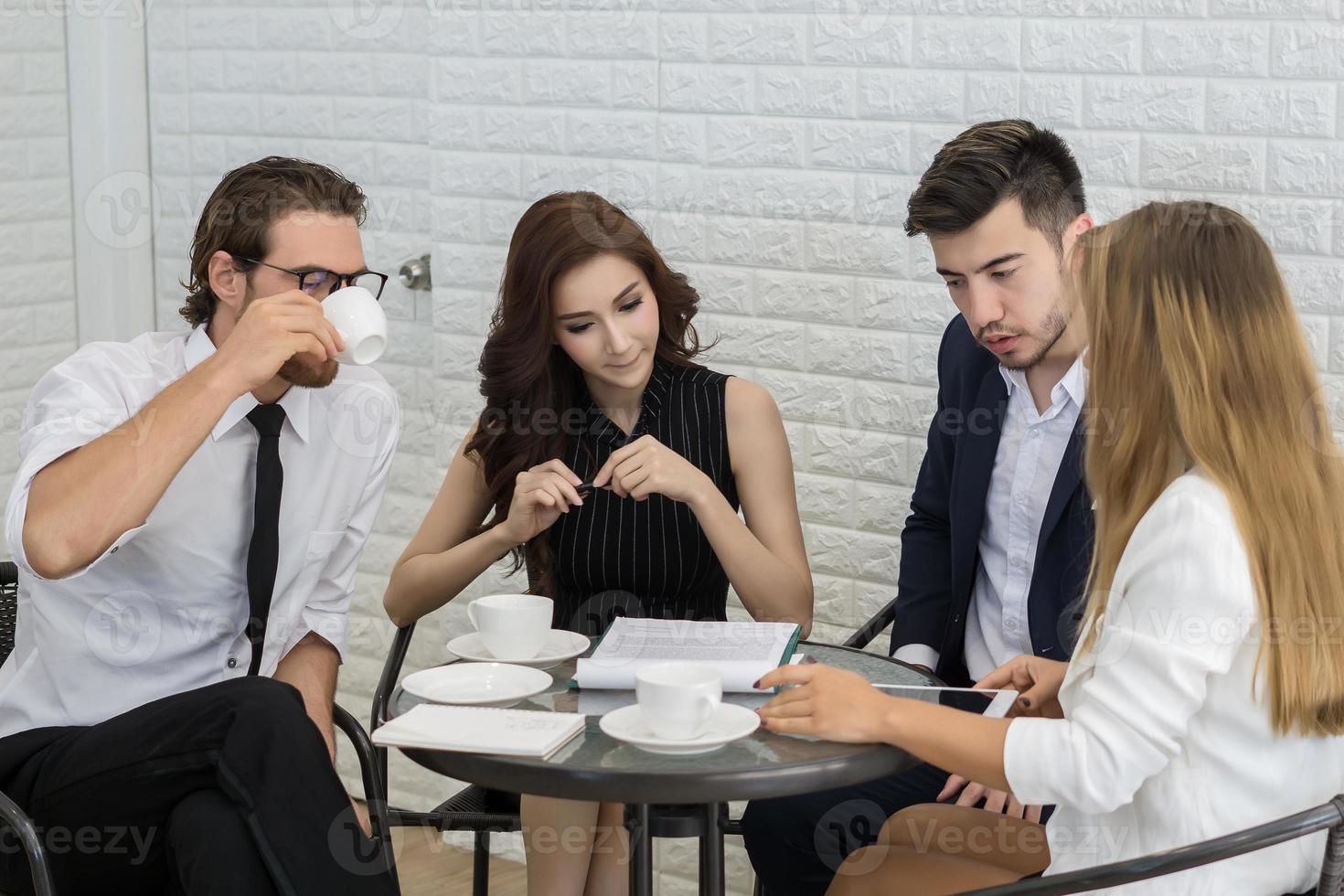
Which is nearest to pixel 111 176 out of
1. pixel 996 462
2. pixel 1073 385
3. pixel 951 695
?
pixel 996 462

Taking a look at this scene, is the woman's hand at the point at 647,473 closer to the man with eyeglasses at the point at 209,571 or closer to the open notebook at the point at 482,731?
the man with eyeglasses at the point at 209,571

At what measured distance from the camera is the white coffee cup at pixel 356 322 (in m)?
2.04

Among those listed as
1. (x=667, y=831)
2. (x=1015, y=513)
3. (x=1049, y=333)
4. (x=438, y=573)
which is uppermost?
(x=1049, y=333)

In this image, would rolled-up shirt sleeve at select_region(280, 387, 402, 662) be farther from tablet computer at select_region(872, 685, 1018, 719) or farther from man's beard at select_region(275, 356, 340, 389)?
tablet computer at select_region(872, 685, 1018, 719)

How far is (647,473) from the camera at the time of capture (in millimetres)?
2197

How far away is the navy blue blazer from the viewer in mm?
2143

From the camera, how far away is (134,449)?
1881 millimetres

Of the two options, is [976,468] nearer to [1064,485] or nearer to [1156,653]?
[1064,485]

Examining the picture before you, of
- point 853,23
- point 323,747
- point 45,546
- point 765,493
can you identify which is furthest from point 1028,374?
point 45,546

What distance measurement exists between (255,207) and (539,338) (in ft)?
1.70

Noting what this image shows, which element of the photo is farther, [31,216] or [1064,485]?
[31,216]

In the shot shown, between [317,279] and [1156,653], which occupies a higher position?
[317,279]

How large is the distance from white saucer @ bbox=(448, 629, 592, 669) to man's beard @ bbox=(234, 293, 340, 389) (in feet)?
1.44

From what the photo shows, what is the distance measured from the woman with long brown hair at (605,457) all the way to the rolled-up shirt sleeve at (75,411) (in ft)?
1.84
